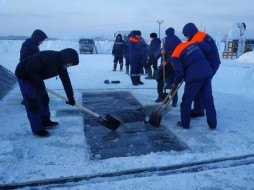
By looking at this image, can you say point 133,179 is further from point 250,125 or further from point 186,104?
point 250,125

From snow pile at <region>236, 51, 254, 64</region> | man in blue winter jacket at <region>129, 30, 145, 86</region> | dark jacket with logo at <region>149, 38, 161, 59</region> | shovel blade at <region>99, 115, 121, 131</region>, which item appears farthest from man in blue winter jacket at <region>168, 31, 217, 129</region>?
snow pile at <region>236, 51, 254, 64</region>

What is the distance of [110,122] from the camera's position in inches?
188

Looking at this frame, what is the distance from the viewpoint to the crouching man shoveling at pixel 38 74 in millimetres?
4141

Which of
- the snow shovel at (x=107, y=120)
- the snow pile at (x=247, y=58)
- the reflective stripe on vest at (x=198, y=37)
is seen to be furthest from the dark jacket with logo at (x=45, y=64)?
the snow pile at (x=247, y=58)

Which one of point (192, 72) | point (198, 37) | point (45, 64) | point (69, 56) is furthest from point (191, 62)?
point (45, 64)

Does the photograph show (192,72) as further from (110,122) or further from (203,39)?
(110,122)

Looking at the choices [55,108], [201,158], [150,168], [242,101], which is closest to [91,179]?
[150,168]

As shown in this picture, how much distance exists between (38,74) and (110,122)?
1.40 m

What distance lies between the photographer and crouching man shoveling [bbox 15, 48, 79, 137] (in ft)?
13.6

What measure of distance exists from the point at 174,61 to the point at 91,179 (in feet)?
7.81

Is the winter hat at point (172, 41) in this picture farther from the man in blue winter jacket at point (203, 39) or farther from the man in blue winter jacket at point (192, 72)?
the man in blue winter jacket at point (192, 72)

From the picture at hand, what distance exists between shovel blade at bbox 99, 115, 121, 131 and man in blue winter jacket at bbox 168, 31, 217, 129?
3.84ft

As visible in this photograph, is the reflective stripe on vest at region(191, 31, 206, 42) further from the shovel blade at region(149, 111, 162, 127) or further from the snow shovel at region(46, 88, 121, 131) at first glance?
the snow shovel at region(46, 88, 121, 131)

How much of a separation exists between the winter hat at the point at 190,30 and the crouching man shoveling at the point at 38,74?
1.95m
